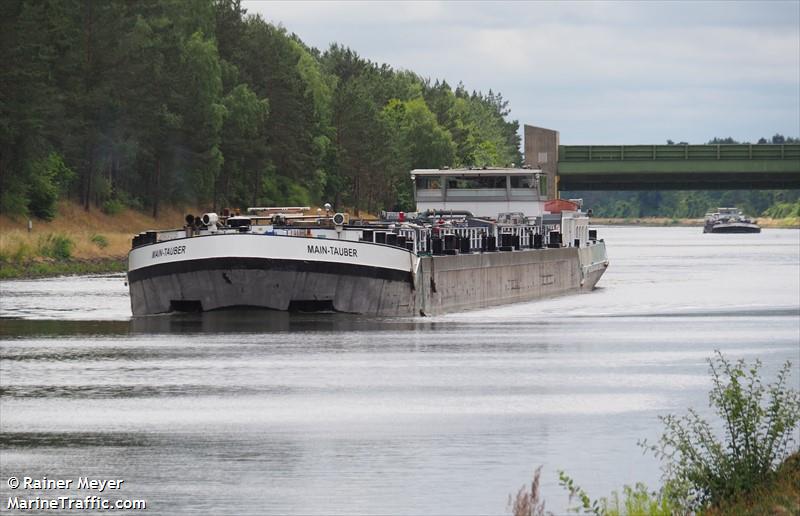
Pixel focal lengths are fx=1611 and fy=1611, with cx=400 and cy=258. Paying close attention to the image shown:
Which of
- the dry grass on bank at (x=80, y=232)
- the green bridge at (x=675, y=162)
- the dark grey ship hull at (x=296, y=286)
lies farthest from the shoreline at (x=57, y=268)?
the green bridge at (x=675, y=162)

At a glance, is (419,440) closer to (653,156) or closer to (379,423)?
(379,423)

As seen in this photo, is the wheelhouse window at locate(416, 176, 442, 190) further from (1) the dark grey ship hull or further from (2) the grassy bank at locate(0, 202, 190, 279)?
(2) the grassy bank at locate(0, 202, 190, 279)

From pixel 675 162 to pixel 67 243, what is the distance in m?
66.6

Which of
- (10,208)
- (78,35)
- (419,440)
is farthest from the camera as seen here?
(78,35)

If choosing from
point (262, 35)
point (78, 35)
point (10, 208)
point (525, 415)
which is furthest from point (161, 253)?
point (262, 35)

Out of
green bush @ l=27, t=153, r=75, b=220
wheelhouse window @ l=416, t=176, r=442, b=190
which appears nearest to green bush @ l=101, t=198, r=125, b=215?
green bush @ l=27, t=153, r=75, b=220

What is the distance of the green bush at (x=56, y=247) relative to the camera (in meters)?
76.9

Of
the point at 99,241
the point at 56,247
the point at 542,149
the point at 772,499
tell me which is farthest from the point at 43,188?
the point at 772,499

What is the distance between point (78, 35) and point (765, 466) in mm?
86093

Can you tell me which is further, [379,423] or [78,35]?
[78,35]

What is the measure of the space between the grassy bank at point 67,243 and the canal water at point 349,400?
2252 centimetres

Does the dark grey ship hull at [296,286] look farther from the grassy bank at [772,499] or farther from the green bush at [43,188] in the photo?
the green bush at [43,188]

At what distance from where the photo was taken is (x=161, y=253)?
43.3 metres

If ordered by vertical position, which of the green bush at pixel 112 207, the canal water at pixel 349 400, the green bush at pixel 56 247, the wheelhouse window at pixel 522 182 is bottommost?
the canal water at pixel 349 400
